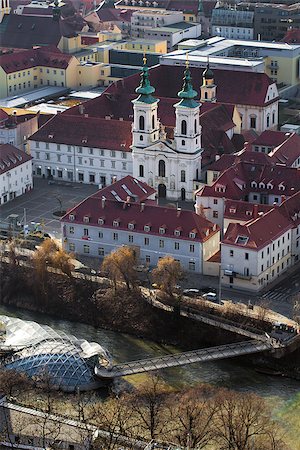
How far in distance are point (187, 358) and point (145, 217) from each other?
12.3 m

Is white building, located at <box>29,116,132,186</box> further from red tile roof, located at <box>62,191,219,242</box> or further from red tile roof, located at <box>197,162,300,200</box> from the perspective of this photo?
red tile roof, located at <box>62,191,219,242</box>

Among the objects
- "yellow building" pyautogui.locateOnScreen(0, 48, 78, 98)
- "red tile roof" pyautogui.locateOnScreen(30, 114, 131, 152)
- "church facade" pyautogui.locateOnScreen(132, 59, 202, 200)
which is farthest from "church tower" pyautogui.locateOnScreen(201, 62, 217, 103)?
"yellow building" pyautogui.locateOnScreen(0, 48, 78, 98)

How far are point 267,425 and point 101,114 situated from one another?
40763 millimetres

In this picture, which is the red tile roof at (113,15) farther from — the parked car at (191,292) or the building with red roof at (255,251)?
the parked car at (191,292)

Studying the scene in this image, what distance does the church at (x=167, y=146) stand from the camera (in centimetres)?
7412

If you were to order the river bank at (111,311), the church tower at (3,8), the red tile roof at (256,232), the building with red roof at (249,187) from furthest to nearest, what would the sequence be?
the church tower at (3,8)
the building with red roof at (249,187)
the red tile roof at (256,232)
the river bank at (111,311)

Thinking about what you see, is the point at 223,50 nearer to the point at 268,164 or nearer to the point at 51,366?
the point at 268,164

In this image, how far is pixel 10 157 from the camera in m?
75.7

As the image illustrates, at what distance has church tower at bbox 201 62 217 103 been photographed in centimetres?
8488

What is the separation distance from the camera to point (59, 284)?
61.6 m

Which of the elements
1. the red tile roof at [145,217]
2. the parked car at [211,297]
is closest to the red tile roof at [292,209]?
the red tile roof at [145,217]

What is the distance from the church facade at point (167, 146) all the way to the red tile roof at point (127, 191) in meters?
4.90

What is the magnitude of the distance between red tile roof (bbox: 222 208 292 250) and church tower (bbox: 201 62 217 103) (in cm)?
2315

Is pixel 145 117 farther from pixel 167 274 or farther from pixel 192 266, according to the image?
pixel 167 274
